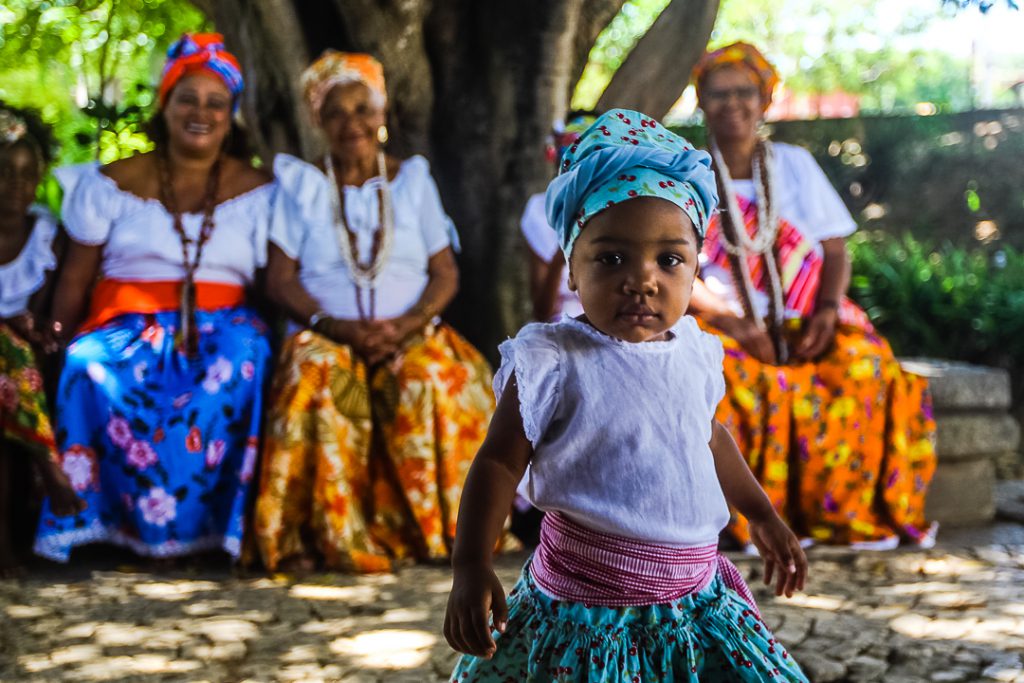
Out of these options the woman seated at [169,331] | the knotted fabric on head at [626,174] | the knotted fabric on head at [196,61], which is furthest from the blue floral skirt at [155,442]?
the knotted fabric on head at [626,174]

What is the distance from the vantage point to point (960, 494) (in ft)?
15.2

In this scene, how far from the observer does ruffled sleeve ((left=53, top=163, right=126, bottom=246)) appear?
431 centimetres

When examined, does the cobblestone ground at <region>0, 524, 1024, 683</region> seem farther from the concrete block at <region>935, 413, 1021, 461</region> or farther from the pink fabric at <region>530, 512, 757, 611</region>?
the pink fabric at <region>530, 512, 757, 611</region>

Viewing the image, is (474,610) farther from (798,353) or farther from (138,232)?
(138,232)

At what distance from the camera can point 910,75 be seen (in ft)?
72.0

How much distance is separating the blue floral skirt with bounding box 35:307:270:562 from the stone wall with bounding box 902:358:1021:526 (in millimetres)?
2887

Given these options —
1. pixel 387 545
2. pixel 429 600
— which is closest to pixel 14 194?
pixel 387 545

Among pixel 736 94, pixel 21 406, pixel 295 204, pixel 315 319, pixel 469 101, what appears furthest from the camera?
pixel 469 101

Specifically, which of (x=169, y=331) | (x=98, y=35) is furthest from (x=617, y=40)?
(x=169, y=331)

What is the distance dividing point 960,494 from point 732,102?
1963 millimetres

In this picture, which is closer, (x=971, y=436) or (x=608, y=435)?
(x=608, y=435)

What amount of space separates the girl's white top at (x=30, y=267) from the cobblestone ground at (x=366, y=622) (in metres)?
1.05

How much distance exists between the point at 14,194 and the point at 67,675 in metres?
2.13

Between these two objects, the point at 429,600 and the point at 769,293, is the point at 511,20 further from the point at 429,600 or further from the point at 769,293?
the point at 429,600
